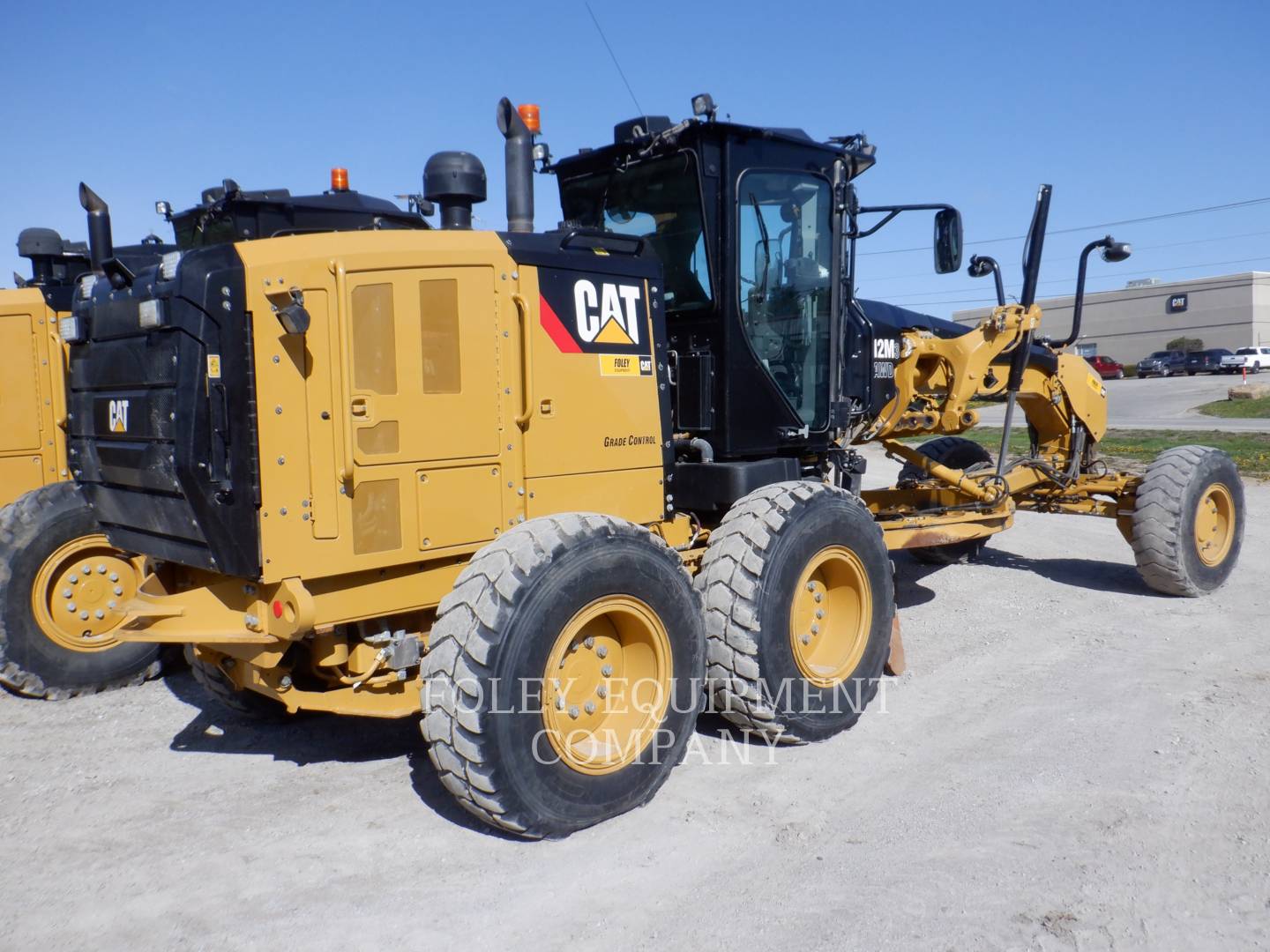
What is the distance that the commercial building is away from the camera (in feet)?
185

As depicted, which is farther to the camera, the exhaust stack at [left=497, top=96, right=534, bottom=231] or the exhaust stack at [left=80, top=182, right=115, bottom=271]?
the exhaust stack at [left=497, top=96, right=534, bottom=231]

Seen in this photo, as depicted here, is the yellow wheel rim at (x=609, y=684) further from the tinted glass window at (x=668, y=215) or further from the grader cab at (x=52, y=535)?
the grader cab at (x=52, y=535)

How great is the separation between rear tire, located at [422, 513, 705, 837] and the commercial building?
5489cm

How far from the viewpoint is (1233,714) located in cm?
494

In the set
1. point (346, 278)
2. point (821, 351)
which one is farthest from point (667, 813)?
point (821, 351)

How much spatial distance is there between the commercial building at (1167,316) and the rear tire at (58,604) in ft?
179

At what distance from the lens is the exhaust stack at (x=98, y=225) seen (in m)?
3.92

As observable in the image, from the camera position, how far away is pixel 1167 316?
200 ft

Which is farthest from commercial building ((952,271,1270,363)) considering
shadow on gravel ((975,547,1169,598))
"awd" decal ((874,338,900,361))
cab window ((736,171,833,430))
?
cab window ((736,171,833,430))

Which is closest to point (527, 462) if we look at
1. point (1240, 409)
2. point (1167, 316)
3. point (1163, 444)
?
point (1163, 444)

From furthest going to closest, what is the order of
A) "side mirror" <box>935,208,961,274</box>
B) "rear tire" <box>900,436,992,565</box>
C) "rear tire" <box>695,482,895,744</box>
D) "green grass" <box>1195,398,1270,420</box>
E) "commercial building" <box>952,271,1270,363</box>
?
"commercial building" <box>952,271,1270,363</box>, "green grass" <box>1195,398,1270,420</box>, "rear tire" <box>900,436,992,565</box>, "side mirror" <box>935,208,961,274</box>, "rear tire" <box>695,482,895,744</box>

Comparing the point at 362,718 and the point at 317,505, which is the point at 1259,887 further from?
the point at 362,718

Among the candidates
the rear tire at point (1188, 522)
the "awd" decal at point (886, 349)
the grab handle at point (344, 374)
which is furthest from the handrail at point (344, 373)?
the rear tire at point (1188, 522)

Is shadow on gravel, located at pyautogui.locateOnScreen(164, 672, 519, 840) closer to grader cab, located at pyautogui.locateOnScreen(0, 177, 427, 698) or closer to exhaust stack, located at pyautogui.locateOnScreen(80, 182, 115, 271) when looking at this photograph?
grader cab, located at pyautogui.locateOnScreen(0, 177, 427, 698)
